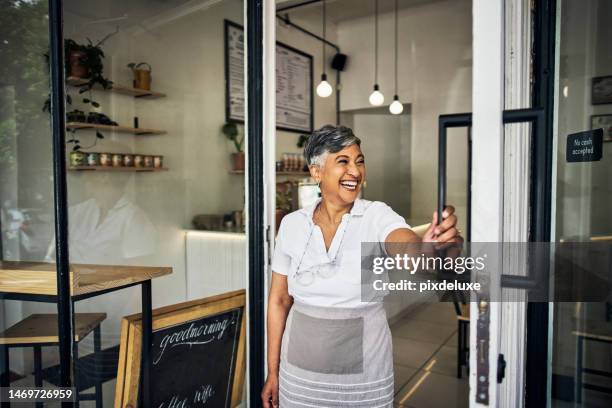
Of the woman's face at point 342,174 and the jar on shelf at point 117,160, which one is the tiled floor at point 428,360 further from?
the jar on shelf at point 117,160

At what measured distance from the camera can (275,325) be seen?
1.79 meters

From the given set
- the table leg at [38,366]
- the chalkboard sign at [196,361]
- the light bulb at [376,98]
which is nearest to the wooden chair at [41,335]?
the table leg at [38,366]

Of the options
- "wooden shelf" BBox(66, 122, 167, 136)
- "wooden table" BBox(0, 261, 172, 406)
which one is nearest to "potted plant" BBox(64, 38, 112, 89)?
"wooden shelf" BBox(66, 122, 167, 136)

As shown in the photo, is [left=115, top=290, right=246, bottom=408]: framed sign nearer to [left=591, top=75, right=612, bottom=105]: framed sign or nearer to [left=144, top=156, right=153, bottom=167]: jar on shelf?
[left=144, top=156, right=153, bottom=167]: jar on shelf

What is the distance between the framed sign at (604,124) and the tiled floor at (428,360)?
2.71ft

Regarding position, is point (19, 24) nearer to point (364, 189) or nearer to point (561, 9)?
point (364, 189)

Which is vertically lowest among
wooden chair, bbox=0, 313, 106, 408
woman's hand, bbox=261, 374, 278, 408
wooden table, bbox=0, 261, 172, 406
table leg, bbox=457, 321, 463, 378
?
table leg, bbox=457, 321, 463, 378

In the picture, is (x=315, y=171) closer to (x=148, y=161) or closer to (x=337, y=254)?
(x=337, y=254)

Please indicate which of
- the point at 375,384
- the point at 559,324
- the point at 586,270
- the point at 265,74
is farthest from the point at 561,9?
the point at 375,384

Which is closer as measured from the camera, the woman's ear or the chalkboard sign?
the woman's ear

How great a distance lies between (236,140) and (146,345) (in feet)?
4.68

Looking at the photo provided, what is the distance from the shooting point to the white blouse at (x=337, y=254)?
1.54m

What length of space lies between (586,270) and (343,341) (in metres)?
0.84

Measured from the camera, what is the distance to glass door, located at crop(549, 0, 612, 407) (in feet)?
5.05
